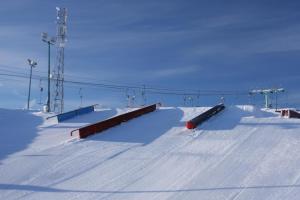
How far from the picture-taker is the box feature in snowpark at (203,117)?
25.6 meters

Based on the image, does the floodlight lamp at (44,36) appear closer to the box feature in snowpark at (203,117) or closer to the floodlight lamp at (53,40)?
the floodlight lamp at (53,40)

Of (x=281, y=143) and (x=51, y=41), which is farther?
(x=51, y=41)

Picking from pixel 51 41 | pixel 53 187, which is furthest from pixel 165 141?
pixel 51 41

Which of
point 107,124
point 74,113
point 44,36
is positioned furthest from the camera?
point 44,36

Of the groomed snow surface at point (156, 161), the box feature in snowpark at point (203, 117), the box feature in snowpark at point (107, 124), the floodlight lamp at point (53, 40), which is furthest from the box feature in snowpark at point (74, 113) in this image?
the floodlight lamp at point (53, 40)

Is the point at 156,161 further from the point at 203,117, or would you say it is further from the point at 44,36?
the point at 44,36

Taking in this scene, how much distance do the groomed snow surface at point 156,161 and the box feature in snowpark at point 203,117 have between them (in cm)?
33

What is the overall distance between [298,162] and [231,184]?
3.84 meters

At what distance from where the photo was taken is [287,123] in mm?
27078

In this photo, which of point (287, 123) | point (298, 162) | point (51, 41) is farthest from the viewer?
point (51, 41)

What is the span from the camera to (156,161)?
1861cm

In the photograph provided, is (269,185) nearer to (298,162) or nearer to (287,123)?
(298,162)

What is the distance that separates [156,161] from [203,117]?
9.62 meters

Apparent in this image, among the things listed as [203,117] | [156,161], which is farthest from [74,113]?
[156,161]
